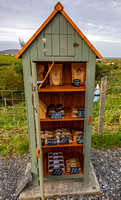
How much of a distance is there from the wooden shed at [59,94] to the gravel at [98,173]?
414 millimetres

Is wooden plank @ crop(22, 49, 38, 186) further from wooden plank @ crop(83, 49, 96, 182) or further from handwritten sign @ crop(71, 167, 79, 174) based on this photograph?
wooden plank @ crop(83, 49, 96, 182)

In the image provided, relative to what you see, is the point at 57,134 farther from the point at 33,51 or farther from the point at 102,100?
the point at 102,100

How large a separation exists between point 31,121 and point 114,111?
12.0ft

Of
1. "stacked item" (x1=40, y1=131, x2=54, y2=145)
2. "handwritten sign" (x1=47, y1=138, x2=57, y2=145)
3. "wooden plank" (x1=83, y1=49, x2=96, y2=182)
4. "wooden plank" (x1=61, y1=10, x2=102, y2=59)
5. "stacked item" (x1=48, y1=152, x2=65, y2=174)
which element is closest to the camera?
"wooden plank" (x1=61, y1=10, x2=102, y2=59)

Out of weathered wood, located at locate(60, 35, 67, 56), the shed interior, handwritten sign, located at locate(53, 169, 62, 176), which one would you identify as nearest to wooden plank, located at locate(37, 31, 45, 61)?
weathered wood, located at locate(60, 35, 67, 56)

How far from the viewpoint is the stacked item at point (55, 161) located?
2564mm

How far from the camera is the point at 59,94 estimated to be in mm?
2656

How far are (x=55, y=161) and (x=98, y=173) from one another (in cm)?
95

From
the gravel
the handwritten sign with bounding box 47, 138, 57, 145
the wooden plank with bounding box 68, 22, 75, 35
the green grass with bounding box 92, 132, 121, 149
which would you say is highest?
the wooden plank with bounding box 68, 22, 75, 35

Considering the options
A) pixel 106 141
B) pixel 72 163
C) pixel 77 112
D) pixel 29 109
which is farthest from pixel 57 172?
pixel 106 141

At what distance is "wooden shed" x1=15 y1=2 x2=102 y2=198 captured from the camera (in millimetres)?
1760

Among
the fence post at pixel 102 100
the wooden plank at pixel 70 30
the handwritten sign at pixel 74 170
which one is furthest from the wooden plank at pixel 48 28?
the handwritten sign at pixel 74 170

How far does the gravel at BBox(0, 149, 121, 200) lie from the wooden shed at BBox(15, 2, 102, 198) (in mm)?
414

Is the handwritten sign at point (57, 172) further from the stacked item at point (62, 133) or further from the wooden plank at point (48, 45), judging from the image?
the wooden plank at point (48, 45)
